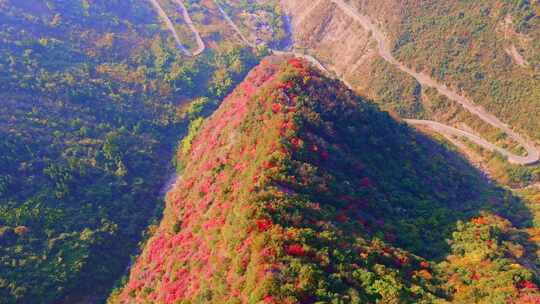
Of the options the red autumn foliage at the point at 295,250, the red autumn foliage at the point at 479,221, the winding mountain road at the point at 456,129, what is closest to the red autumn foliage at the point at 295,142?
the red autumn foliage at the point at 295,250

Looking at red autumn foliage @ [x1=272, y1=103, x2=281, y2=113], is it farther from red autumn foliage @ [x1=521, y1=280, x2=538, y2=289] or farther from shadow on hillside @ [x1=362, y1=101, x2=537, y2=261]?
red autumn foliage @ [x1=521, y1=280, x2=538, y2=289]

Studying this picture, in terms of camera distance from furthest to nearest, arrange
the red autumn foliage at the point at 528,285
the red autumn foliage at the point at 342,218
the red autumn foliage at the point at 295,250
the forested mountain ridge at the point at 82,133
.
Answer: the forested mountain ridge at the point at 82,133, the red autumn foliage at the point at 342,218, the red autumn foliage at the point at 295,250, the red autumn foliage at the point at 528,285

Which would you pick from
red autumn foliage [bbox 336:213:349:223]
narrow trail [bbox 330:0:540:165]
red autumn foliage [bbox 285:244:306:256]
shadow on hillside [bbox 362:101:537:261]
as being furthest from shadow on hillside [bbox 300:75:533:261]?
red autumn foliage [bbox 285:244:306:256]

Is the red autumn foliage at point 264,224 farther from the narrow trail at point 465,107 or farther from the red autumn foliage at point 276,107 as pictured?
the narrow trail at point 465,107

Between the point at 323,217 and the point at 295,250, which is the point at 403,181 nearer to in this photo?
the point at 323,217

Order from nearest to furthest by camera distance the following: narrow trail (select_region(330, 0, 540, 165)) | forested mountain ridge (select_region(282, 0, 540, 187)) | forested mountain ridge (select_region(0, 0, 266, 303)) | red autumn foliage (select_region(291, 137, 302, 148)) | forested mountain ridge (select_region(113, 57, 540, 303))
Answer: forested mountain ridge (select_region(113, 57, 540, 303)) < red autumn foliage (select_region(291, 137, 302, 148)) < forested mountain ridge (select_region(0, 0, 266, 303)) < narrow trail (select_region(330, 0, 540, 165)) < forested mountain ridge (select_region(282, 0, 540, 187))

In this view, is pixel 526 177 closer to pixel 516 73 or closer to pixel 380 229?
pixel 516 73

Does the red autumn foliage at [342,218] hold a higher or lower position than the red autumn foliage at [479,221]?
lower

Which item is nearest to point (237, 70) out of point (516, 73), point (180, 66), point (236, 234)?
point (180, 66)
